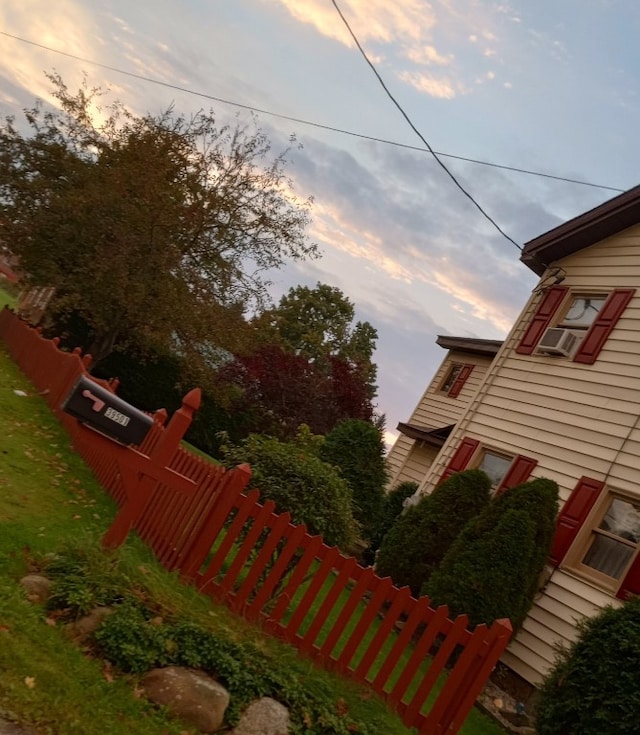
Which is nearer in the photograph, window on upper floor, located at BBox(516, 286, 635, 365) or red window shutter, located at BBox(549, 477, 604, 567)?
red window shutter, located at BBox(549, 477, 604, 567)

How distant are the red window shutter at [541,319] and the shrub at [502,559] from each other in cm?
311

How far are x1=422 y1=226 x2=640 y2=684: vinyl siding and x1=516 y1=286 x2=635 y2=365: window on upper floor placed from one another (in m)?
0.13

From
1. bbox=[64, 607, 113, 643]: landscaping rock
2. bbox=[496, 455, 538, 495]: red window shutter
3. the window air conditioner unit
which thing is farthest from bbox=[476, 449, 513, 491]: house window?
bbox=[64, 607, 113, 643]: landscaping rock

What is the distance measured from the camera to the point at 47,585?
4.43m

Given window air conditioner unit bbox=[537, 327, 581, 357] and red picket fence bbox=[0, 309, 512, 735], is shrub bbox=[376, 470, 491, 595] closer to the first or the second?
Answer: window air conditioner unit bbox=[537, 327, 581, 357]

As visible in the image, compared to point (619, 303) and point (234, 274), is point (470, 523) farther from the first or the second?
point (234, 274)

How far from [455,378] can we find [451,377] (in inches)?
14.9

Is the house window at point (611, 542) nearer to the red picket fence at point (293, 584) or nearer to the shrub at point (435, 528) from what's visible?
the shrub at point (435, 528)

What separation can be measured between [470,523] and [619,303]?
164 inches

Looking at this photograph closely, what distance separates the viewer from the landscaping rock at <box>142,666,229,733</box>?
3938 millimetres

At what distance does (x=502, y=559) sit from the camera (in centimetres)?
821

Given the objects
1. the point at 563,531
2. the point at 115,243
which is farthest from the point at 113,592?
the point at 115,243

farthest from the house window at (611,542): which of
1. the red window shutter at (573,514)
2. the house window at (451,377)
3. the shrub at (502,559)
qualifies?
the house window at (451,377)

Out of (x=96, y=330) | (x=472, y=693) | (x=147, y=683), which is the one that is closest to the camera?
(x=147, y=683)
